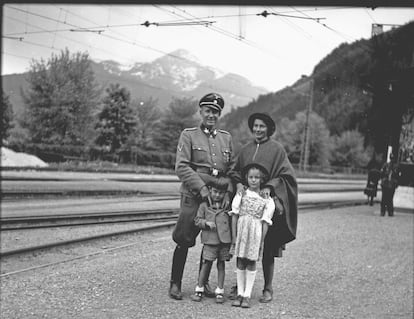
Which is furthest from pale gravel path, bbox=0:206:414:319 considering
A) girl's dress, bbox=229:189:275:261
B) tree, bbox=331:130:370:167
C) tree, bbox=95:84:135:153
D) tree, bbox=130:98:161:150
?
tree, bbox=331:130:370:167

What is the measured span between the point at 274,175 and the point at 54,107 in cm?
3228

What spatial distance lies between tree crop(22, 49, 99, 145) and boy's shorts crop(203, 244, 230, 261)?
1247 inches

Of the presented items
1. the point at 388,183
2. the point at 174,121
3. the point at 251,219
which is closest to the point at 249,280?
the point at 251,219

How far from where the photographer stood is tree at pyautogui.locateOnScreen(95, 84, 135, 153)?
39.5 meters

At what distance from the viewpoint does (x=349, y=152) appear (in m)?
70.2

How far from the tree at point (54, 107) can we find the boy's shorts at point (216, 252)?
31.7 m

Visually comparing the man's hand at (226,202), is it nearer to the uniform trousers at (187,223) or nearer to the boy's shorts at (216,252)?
the uniform trousers at (187,223)

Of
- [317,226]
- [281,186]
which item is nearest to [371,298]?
[281,186]

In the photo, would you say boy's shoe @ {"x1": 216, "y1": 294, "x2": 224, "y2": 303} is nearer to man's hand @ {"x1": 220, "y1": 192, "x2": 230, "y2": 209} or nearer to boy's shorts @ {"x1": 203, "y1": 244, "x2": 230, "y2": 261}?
boy's shorts @ {"x1": 203, "y1": 244, "x2": 230, "y2": 261}

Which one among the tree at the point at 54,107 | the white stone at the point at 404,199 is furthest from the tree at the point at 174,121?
the white stone at the point at 404,199

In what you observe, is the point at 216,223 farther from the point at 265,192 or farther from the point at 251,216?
the point at 265,192

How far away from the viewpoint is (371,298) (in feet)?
19.1

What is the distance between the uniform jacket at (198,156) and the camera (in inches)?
193

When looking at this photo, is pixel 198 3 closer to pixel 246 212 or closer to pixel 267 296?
pixel 246 212
